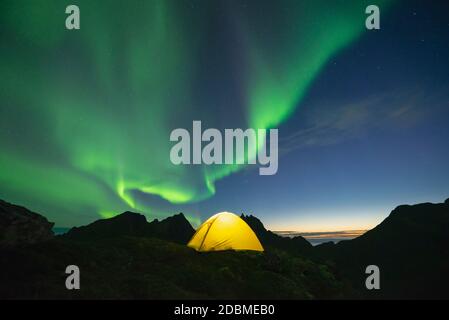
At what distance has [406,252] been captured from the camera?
193 ft

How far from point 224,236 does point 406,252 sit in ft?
177

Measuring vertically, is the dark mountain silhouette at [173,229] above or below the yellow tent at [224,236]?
below

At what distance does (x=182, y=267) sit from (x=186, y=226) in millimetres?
57393

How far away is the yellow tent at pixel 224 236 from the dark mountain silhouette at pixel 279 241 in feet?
129

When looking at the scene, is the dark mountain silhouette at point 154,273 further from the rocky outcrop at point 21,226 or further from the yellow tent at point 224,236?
the yellow tent at point 224,236

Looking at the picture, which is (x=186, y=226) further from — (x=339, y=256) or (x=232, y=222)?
(x=232, y=222)

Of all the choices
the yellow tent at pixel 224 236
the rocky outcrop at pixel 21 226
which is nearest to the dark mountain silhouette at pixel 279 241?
the yellow tent at pixel 224 236

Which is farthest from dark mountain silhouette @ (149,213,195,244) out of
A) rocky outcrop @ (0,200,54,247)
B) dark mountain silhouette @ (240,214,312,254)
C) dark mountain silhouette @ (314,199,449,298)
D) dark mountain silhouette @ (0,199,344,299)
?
rocky outcrop @ (0,200,54,247)

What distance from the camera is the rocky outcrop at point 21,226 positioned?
15008 mm

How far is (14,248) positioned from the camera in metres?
14.8

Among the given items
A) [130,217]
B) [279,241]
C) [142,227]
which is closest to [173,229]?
[142,227]

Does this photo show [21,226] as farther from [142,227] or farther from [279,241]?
[279,241]
